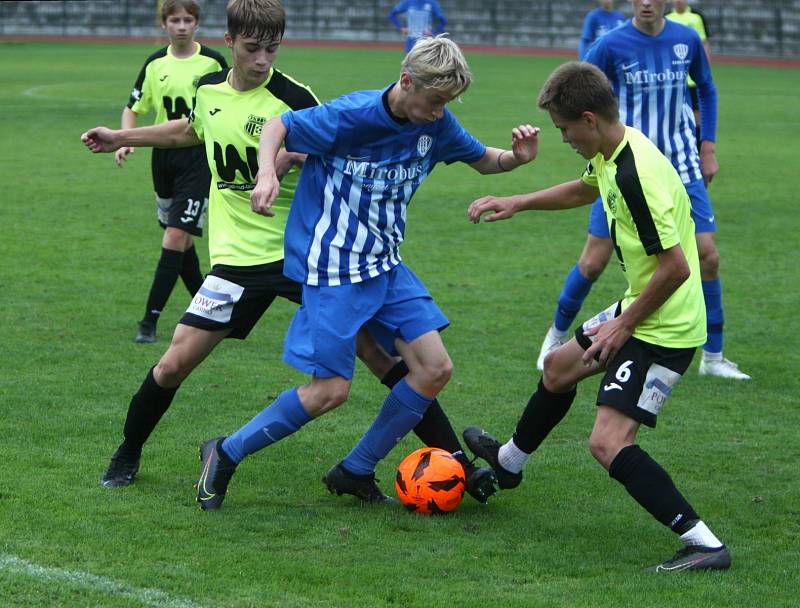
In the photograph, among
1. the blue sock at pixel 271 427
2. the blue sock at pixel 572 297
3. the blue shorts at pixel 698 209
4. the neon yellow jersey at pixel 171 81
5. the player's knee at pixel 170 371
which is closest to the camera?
the blue sock at pixel 271 427

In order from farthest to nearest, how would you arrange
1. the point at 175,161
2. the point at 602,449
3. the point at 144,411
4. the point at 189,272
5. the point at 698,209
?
the point at 189,272 → the point at 175,161 → the point at 698,209 → the point at 144,411 → the point at 602,449

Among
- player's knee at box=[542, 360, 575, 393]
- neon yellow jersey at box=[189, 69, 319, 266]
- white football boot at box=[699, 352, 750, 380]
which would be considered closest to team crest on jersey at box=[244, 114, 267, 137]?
neon yellow jersey at box=[189, 69, 319, 266]

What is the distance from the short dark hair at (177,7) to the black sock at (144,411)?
3.77m

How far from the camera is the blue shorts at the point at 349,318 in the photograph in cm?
495

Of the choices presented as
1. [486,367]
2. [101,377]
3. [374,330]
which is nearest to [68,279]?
[101,377]

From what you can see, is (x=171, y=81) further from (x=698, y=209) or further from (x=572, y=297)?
(x=698, y=209)

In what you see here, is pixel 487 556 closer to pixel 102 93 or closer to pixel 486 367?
pixel 486 367

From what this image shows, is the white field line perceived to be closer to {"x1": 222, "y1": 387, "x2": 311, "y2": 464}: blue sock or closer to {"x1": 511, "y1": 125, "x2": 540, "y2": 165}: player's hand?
{"x1": 222, "y1": 387, "x2": 311, "y2": 464}: blue sock

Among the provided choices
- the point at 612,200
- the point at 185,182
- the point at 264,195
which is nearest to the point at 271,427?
the point at 264,195

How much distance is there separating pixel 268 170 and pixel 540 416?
152 cm

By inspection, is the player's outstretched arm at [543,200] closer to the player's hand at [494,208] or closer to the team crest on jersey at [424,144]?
the player's hand at [494,208]

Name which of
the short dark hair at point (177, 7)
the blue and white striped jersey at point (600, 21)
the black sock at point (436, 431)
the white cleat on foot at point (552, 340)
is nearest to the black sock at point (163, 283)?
the short dark hair at point (177, 7)

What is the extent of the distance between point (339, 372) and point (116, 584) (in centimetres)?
119

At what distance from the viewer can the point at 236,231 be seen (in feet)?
17.6
